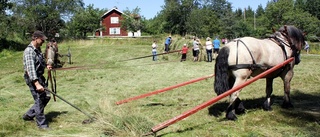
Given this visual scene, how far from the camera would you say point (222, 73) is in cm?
581

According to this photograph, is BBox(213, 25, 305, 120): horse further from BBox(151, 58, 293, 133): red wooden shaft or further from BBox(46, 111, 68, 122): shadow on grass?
BBox(46, 111, 68, 122): shadow on grass

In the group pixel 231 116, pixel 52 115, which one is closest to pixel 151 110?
pixel 231 116

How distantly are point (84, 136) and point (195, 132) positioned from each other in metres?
1.87

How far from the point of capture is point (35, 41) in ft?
17.8

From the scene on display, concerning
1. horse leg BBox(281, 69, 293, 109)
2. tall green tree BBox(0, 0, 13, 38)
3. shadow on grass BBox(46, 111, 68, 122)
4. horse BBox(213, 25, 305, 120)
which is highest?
tall green tree BBox(0, 0, 13, 38)

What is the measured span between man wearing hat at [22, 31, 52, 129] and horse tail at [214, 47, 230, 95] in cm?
328

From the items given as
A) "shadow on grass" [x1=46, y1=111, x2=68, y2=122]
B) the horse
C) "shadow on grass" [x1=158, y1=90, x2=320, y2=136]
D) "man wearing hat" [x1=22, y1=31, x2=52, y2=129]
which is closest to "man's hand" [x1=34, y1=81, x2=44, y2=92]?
"man wearing hat" [x1=22, y1=31, x2=52, y2=129]

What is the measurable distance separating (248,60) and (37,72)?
3.98 m

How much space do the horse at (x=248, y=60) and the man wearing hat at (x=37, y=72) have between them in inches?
131

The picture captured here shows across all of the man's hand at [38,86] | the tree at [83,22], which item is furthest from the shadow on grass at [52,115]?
the tree at [83,22]

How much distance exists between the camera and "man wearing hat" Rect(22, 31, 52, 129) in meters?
5.21

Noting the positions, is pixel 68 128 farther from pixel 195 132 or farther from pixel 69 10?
pixel 69 10

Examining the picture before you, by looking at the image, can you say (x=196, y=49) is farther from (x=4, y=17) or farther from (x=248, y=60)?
(x=4, y=17)

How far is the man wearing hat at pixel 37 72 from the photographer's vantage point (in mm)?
5207
